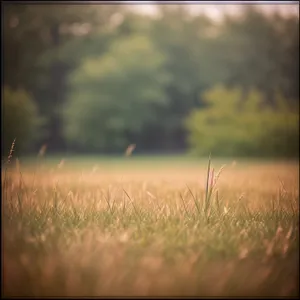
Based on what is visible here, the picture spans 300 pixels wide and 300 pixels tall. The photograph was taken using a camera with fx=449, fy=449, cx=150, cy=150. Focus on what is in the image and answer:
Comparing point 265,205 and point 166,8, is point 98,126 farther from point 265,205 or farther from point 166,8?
point 265,205

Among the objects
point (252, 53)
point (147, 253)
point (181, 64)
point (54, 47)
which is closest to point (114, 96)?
point (54, 47)

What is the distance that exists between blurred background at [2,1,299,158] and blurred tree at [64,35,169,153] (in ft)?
0.13

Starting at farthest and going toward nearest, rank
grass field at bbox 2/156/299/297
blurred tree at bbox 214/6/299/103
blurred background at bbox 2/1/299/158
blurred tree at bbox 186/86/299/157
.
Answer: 1. blurred tree at bbox 214/6/299/103
2. blurred background at bbox 2/1/299/158
3. blurred tree at bbox 186/86/299/157
4. grass field at bbox 2/156/299/297

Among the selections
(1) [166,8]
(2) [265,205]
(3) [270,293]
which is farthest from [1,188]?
(1) [166,8]

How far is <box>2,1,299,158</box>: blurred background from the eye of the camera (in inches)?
581

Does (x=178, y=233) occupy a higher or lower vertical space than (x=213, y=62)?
lower

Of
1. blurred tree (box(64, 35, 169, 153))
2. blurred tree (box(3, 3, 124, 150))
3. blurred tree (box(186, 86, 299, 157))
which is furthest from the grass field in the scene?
blurred tree (box(64, 35, 169, 153))

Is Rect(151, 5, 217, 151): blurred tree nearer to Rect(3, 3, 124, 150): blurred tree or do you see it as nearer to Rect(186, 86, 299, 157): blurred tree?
Rect(3, 3, 124, 150): blurred tree

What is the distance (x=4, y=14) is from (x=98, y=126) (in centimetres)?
1511

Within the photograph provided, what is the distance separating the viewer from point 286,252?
5.52ft

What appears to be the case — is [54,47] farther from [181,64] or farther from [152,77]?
[181,64]

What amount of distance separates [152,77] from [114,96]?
5.89 feet

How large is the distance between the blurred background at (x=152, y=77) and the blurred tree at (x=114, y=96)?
4 cm

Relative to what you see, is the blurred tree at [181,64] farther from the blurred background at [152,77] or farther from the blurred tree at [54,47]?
the blurred tree at [54,47]
